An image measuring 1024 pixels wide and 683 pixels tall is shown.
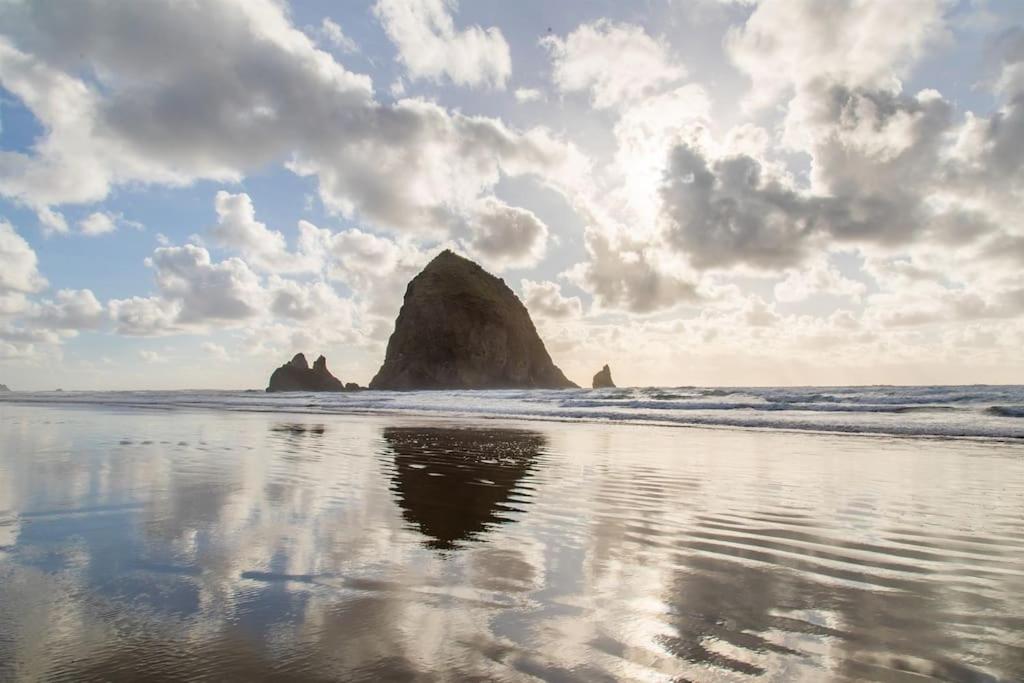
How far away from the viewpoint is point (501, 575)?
13.2ft

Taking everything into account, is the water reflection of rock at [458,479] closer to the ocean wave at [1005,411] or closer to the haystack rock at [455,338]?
the ocean wave at [1005,411]

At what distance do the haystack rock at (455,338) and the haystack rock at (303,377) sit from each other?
34.6 feet

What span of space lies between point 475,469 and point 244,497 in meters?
4.08

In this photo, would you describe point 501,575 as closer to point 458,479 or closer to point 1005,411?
point 458,479

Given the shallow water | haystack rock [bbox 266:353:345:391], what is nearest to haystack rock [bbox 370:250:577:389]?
haystack rock [bbox 266:353:345:391]

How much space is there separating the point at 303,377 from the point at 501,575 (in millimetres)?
123620

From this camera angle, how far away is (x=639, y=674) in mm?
2578

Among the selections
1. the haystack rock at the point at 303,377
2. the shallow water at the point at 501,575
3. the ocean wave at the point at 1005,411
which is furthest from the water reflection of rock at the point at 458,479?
the haystack rock at the point at 303,377

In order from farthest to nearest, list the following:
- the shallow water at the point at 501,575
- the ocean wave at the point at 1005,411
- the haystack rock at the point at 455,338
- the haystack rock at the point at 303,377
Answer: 1. the haystack rock at the point at 303,377
2. the haystack rock at the point at 455,338
3. the ocean wave at the point at 1005,411
4. the shallow water at the point at 501,575

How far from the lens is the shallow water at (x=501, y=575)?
2729 mm

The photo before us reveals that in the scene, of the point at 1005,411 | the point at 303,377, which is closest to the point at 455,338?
the point at 303,377

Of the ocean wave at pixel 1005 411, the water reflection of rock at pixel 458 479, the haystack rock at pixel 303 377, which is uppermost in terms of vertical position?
the haystack rock at pixel 303 377

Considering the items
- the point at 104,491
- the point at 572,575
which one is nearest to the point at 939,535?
the point at 572,575

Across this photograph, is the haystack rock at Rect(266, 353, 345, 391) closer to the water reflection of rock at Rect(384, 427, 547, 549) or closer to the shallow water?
the water reflection of rock at Rect(384, 427, 547, 549)
